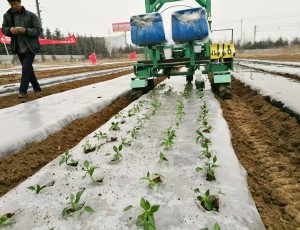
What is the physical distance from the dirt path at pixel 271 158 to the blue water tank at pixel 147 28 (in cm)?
214

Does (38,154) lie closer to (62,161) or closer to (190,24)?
(62,161)

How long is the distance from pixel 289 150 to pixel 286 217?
128cm

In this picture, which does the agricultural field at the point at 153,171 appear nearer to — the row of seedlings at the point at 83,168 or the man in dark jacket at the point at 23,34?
the row of seedlings at the point at 83,168

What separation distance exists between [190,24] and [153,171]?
3.92 meters

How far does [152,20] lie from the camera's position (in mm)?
5746

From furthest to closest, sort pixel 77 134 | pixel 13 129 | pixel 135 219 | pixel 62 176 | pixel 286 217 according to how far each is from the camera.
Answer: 1. pixel 77 134
2. pixel 13 129
3. pixel 62 176
4. pixel 286 217
5. pixel 135 219

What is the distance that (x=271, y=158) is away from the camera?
2.77m

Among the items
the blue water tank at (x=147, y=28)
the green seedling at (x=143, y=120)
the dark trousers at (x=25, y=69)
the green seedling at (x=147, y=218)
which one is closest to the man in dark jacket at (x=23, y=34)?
the dark trousers at (x=25, y=69)

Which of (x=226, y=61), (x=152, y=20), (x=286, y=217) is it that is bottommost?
(x=286, y=217)

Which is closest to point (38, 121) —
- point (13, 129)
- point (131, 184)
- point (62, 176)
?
point (13, 129)

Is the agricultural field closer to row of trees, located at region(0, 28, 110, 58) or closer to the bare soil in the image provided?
the bare soil

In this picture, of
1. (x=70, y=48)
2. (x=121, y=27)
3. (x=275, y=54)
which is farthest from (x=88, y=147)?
(x=121, y=27)

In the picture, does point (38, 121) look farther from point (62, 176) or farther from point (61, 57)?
point (61, 57)

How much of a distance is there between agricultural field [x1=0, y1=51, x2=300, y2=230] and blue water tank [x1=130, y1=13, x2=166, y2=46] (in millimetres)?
2041
